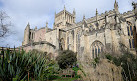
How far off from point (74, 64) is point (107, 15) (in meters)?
13.6

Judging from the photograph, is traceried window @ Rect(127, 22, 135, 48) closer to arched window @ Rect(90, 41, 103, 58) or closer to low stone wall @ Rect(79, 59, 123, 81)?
arched window @ Rect(90, 41, 103, 58)

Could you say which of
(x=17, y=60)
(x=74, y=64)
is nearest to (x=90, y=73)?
(x=17, y=60)

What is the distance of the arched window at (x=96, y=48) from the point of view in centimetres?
1686

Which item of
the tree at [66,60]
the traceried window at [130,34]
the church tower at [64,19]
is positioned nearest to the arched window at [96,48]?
the tree at [66,60]

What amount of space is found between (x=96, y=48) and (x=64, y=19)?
78.1 ft

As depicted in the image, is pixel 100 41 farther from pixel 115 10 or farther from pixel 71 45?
pixel 71 45

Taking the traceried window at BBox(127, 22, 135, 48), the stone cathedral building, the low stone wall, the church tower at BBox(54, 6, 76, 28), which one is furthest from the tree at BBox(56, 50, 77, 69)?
the church tower at BBox(54, 6, 76, 28)

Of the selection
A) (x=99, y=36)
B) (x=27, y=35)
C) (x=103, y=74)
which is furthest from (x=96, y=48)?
(x=27, y=35)

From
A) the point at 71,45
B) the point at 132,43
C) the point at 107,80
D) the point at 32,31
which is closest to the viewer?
the point at 107,80

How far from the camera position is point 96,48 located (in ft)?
57.1

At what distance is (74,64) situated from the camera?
15.2 meters

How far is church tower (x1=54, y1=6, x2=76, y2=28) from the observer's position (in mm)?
38019

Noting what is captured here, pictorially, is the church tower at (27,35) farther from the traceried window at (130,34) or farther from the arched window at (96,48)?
the traceried window at (130,34)

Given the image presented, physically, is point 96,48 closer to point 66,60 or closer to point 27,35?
point 66,60
